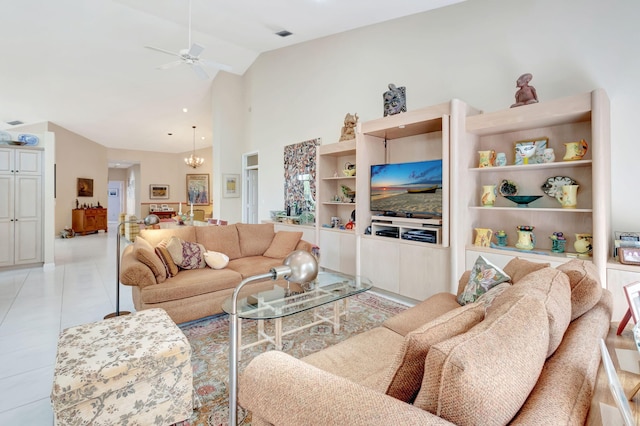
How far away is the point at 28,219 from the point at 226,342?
4675 millimetres

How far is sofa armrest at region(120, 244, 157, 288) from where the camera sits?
8.88 feet

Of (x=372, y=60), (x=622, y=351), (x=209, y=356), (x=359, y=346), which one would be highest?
(x=372, y=60)

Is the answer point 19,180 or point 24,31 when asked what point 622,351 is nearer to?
A: point 19,180

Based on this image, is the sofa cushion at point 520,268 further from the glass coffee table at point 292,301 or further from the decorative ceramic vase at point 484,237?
the glass coffee table at point 292,301

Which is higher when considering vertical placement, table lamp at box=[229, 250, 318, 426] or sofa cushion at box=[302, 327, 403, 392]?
table lamp at box=[229, 250, 318, 426]

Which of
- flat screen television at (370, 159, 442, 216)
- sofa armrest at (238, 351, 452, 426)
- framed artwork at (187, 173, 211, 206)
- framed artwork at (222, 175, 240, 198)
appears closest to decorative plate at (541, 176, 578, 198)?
flat screen television at (370, 159, 442, 216)

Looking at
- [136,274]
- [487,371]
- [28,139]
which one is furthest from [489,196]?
[28,139]

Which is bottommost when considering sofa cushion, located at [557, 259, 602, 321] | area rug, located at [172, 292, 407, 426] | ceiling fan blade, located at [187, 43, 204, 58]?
area rug, located at [172, 292, 407, 426]

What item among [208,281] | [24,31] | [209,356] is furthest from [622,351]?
[24,31]

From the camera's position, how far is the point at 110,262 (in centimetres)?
589

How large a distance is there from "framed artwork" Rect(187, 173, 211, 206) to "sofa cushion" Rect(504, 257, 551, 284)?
A: 1178 cm

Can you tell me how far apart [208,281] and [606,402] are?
2864mm

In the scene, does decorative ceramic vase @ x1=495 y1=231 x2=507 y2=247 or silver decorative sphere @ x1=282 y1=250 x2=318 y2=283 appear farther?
decorative ceramic vase @ x1=495 y1=231 x2=507 y2=247

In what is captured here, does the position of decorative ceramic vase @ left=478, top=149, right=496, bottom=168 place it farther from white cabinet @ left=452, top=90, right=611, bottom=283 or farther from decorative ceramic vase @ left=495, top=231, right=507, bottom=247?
decorative ceramic vase @ left=495, top=231, right=507, bottom=247
